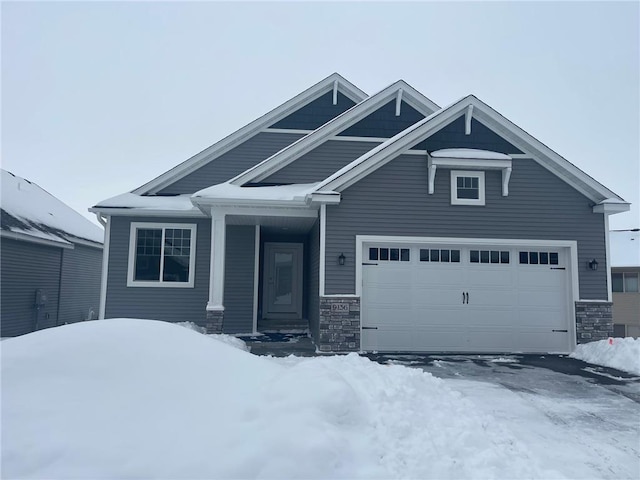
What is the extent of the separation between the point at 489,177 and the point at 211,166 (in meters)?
8.12

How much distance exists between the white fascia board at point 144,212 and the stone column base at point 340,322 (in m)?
4.69

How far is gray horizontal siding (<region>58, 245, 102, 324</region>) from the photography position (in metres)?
16.6

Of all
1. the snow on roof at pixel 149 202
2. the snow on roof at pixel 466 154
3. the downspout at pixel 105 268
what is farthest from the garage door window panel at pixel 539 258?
the downspout at pixel 105 268

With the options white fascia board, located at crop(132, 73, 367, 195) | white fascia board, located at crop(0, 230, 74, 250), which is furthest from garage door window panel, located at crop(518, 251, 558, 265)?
white fascia board, located at crop(0, 230, 74, 250)

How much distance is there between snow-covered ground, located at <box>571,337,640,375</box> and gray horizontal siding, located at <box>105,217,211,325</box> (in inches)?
372

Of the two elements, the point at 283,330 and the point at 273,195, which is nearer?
the point at 273,195

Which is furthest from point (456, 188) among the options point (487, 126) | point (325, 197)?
point (325, 197)

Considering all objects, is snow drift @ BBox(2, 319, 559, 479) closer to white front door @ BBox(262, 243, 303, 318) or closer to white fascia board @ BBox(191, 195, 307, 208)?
white fascia board @ BBox(191, 195, 307, 208)

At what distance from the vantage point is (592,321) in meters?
9.54

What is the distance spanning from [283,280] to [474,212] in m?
6.53

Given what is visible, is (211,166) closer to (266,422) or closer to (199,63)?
(199,63)

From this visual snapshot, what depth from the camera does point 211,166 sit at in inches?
515

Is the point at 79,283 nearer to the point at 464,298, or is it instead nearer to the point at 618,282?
the point at 464,298

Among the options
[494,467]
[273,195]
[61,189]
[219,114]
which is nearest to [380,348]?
[273,195]
